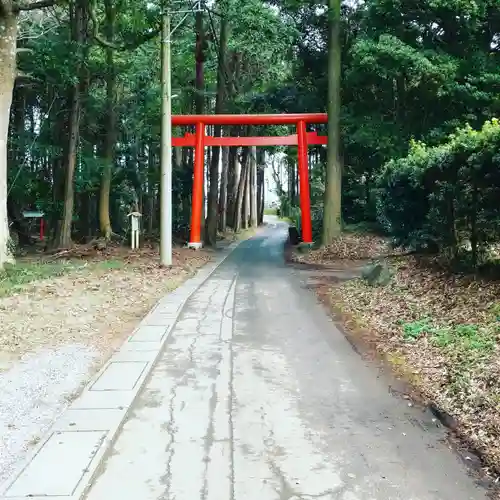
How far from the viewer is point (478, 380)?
4.79 m

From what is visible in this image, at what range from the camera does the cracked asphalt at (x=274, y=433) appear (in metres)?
3.28

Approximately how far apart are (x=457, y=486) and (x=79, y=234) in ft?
72.8

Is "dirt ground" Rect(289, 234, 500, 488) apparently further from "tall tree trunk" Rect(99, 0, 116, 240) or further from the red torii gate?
"tall tree trunk" Rect(99, 0, 116, 240)

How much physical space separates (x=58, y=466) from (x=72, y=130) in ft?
49.8

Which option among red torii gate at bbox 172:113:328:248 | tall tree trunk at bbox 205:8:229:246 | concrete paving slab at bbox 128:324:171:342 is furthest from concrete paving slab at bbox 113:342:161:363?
tall tree trunk at bbox 205:8:229:246

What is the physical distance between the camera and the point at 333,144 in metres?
18.3

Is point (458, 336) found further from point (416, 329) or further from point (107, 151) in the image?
point (107, 151)

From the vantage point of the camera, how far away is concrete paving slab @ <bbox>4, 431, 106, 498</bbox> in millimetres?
3107

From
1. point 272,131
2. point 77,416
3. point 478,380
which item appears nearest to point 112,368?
point 77,416

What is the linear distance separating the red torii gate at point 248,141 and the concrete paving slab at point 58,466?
16.8 metres

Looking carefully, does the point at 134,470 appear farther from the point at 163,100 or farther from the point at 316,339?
the point at 163,100

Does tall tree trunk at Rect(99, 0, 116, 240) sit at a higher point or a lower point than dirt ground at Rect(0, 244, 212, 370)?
higher

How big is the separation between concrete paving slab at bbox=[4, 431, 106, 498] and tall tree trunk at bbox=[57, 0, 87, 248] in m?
14.5

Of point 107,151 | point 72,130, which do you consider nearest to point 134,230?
point 107,151
